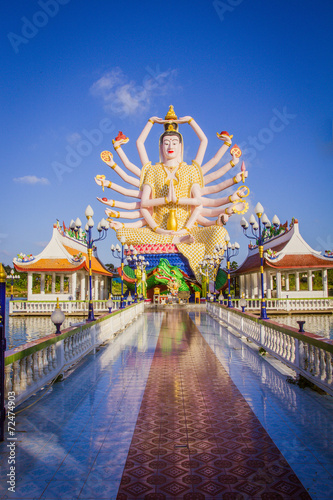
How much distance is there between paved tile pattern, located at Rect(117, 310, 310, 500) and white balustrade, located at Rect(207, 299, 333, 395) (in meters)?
1.10

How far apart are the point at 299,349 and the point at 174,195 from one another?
30260 mm

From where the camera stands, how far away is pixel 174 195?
36125mm

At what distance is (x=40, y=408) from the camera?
5480 millimetres

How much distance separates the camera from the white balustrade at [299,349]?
17.8ft

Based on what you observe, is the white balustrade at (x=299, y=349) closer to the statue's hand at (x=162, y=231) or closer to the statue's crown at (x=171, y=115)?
the statue's hand at (x=162, y=231)

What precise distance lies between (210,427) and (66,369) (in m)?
3.71

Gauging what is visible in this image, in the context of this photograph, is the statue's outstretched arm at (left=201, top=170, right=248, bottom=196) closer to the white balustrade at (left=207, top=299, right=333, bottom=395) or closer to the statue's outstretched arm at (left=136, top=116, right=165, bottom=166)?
the statue's outstretched arm at (left=136, top=116, right=165, bottom=166)

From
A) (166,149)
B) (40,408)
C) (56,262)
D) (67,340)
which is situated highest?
(166,149)

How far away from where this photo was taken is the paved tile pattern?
3234 mm

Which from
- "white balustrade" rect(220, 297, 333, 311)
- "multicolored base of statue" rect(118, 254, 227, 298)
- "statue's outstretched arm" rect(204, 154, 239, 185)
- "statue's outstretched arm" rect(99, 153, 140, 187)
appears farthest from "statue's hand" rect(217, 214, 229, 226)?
"white balustrade" rect(220, 297, 333, 311)

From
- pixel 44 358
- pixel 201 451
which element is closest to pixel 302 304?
pixel 44 358

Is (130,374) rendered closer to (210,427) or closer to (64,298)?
(210,427)

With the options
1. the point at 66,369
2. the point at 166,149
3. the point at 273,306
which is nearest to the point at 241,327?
the point at 66,369

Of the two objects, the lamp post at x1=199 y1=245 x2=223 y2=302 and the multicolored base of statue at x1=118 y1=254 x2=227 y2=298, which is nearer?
the lamp post at x1=199 y1=245 x2=223 y2=302
